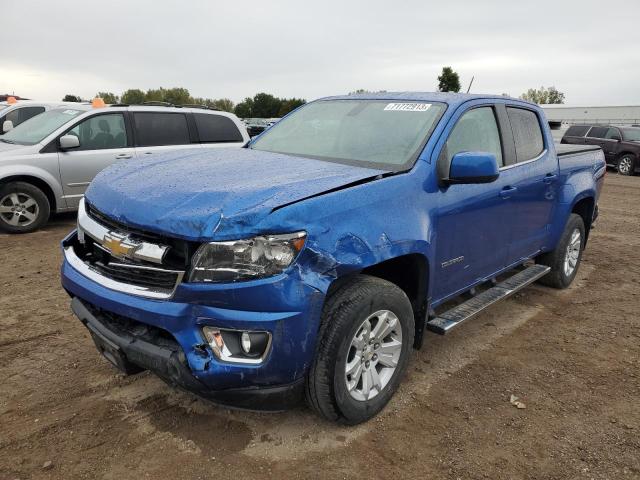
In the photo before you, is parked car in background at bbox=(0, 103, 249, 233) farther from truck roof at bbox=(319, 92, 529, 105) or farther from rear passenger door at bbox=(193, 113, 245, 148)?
truck roof at bbox=(319, 92, 529, 105)

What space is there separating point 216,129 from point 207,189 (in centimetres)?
610

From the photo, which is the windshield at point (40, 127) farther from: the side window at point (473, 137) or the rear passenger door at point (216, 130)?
the side window at point (473, 137)

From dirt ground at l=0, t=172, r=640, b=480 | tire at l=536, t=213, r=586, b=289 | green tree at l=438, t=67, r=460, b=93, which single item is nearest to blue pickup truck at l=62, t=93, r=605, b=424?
dirt ground at l=0, t=172, r=640, b=480

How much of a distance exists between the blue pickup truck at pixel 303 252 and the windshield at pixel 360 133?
15 mm

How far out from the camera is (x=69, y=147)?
22.4ft

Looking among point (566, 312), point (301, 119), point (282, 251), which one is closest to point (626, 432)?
point (566, 312)

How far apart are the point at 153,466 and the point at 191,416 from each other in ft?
1.37

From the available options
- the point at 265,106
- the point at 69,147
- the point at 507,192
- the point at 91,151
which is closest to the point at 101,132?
the point at 91,151

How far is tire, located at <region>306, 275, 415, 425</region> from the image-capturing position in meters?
2.44

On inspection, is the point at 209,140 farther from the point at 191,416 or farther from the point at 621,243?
the point at 621,243

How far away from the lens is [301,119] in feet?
13.4

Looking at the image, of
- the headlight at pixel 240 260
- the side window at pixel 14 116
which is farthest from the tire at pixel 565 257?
the side window at pixel 14 116

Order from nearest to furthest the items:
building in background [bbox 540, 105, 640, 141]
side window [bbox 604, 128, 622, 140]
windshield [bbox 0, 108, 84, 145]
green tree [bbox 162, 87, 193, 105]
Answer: windshield [bbox 0, 108, 84, 145]
side window [bbox 604, 128, 622, 140]
building in background [bbox 540, 105, 640, 141]
green tree [bbox 162, 87, 193, 105]

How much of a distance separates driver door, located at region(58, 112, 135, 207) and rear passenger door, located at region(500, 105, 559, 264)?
514cm
